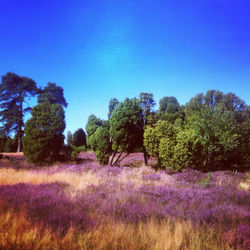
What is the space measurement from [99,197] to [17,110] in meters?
37.0

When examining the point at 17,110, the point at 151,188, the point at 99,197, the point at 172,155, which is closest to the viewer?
the point at 99,197

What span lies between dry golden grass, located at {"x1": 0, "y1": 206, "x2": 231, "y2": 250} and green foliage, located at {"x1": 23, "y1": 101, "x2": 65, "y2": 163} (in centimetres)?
1204

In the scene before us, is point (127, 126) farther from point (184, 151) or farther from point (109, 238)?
point (109, 238)

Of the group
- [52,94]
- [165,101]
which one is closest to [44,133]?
[52,94]

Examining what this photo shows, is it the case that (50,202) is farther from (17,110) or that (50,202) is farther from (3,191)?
(17,110)

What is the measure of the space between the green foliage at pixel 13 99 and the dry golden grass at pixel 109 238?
1461 inches

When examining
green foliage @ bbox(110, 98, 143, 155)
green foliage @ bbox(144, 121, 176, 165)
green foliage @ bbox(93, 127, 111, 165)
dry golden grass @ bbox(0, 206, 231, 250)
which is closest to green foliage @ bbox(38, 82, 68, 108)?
green foliage @ bbox(93, 127, 111, 165)

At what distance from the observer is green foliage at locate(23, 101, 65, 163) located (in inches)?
583

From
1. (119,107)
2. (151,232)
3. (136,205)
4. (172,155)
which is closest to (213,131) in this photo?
(172,155)

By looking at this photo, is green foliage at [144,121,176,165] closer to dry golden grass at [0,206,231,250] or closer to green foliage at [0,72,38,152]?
dry golden grass at [0,206,231,250]

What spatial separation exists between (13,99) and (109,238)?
41.2 meters

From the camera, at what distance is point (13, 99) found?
3700 cm

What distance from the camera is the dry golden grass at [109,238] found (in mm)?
2863

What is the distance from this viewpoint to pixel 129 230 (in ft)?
11.4
